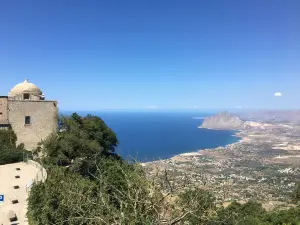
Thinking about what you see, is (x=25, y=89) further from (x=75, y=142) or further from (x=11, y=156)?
(x=11, y=156)

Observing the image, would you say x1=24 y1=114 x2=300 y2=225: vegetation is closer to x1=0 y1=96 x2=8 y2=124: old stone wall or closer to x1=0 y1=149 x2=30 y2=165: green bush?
x1=0 y1=149 x2=30 y2=165: green bush

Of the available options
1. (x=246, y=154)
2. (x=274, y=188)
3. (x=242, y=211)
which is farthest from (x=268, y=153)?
(x=242, y=211)

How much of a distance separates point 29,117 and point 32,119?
28 cm

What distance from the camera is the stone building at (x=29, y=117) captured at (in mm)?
23719

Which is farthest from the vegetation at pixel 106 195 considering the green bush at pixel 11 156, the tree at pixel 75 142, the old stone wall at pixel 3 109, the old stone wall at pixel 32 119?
the old stone wall at pixel 3 109

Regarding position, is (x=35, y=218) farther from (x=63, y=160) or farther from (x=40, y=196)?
(x=63, y=160)

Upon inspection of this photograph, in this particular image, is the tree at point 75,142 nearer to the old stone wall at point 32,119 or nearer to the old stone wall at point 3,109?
the old stone wall at point 32,119

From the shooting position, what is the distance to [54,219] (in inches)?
435

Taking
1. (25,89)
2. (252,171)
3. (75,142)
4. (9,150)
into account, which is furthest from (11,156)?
(252,171)

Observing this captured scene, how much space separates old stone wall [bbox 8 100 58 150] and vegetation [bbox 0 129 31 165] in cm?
59

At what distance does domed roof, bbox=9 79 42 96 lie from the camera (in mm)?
27239

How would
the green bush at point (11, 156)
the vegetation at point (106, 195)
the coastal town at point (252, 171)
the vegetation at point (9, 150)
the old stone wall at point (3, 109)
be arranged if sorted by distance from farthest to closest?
the coastal town at point (252, 171)
the old stone wall at point (3, 109)
the vegetation at point (9, 150)
the green bush at point (11, 156)
the vegetation at point (106, 195)

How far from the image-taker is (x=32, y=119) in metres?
24.7

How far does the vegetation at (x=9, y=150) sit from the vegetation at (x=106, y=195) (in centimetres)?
158
